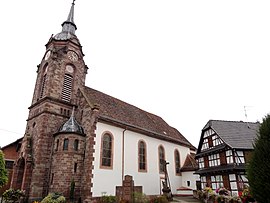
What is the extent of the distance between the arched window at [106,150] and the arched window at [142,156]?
454 cm

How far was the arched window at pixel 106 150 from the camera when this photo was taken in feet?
66.6

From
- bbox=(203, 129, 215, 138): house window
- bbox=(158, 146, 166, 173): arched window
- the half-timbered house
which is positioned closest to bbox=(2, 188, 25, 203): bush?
bbox=(158, 146, 166, 173): arched window

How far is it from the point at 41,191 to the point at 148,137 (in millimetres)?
13461

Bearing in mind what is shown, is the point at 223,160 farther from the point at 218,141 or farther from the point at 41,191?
the point at 41,191

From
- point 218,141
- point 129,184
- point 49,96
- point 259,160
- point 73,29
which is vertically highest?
point 73,29

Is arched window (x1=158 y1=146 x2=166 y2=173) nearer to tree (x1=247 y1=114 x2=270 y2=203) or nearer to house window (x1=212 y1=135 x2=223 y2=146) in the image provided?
house window (x1=212 y1=135 x2=223 y2=146)

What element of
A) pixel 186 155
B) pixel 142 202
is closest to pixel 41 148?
pixel 142 202

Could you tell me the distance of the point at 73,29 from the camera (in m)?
28.5

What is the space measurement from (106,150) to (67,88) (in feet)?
27.7

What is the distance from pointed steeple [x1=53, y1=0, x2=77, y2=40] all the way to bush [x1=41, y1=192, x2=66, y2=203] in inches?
710

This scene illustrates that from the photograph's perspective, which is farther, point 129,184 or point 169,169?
point 169,169

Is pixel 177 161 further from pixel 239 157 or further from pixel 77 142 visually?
pixel 77 142

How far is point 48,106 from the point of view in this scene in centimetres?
2084

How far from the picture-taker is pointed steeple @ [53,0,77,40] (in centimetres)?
2602
